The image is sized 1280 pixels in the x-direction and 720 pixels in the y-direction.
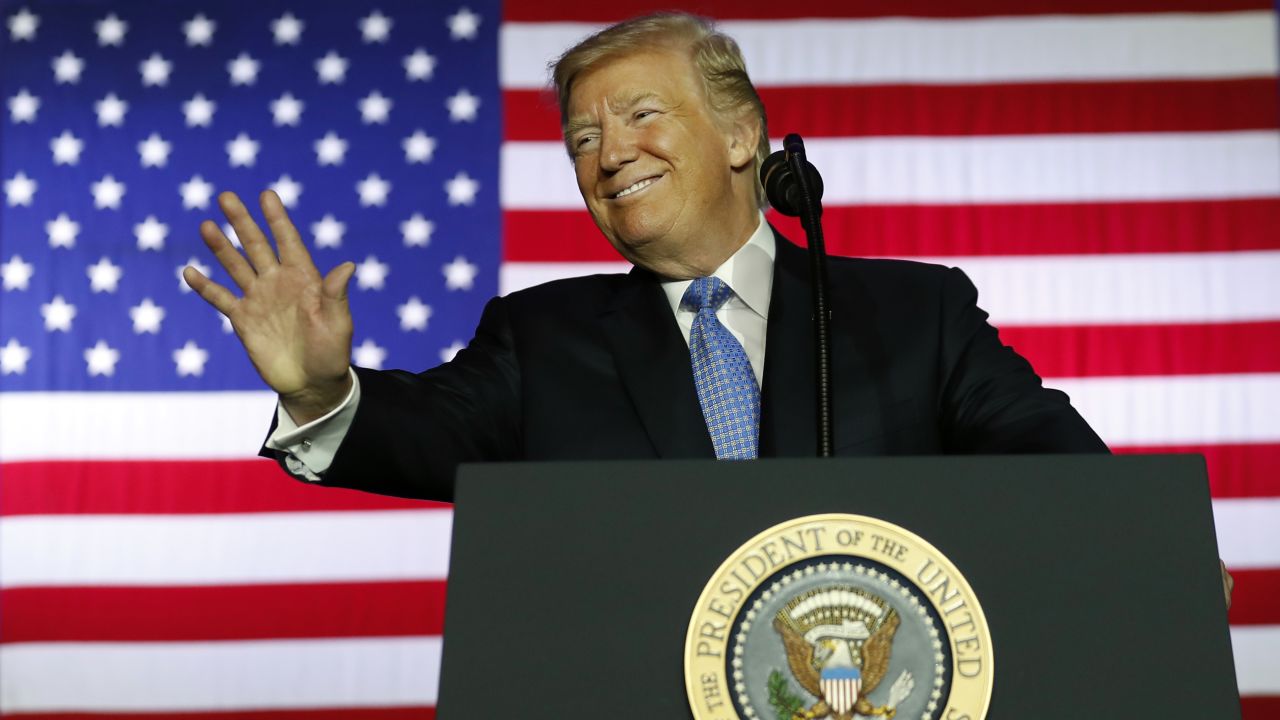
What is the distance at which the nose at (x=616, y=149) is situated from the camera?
4.72 feet

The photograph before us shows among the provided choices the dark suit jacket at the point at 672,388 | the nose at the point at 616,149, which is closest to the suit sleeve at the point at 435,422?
the dark suit jacket at the point at 672,388

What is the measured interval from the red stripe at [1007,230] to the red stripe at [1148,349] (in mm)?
213

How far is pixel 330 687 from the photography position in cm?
323

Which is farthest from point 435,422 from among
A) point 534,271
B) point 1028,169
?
point 1028,169

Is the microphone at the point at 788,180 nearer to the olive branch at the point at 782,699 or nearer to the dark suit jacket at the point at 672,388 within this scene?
the dark suit jacket at the point at 672,388

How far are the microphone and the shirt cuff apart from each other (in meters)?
0.42

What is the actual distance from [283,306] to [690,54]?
0.70 metres

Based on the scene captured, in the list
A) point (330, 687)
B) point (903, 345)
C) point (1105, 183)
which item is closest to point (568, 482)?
point (903, 345)

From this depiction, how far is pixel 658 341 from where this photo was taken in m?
1.35

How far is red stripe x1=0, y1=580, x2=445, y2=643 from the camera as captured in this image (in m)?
3.22

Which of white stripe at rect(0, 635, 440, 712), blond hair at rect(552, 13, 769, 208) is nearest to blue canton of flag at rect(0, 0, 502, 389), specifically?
white stripe at rect(0, 635, 440, 712)

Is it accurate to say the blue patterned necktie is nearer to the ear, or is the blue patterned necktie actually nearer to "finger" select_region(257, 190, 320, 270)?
the ear

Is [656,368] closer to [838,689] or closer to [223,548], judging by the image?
[838,689]

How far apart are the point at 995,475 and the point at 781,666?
0.60 feet
